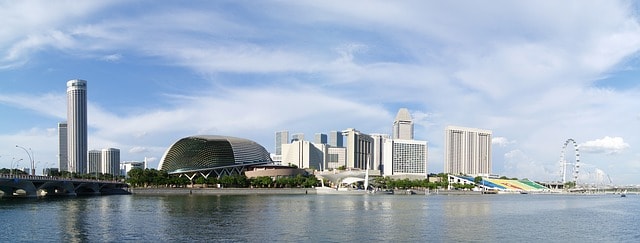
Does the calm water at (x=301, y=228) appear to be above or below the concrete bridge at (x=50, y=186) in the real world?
above

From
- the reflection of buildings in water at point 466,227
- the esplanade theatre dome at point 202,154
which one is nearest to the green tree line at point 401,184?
the esplanade theatre dome at point 202,154

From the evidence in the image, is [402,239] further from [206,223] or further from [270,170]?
[270,170]

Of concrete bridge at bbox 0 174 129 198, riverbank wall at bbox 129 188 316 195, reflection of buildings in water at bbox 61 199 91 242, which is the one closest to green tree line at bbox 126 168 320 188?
concrete bridge at bbox 0 174 129 198

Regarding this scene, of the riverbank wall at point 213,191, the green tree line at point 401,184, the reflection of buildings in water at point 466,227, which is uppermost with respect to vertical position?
the reflection of buildings in water at point 466,227

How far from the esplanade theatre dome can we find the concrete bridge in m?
33.0

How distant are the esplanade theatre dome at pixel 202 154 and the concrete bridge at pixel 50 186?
108 feet

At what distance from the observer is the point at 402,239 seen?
37.2m

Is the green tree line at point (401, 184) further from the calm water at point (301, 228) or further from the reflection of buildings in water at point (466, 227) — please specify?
the reflection of buildings in water at point (466, 227)

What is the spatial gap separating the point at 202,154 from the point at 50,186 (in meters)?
60.4

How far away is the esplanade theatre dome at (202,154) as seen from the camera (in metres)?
173

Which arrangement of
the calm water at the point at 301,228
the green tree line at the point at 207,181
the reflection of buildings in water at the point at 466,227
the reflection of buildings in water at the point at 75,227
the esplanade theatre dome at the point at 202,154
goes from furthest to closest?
the esplanade theatre dome at the point at 202,154, the green tree line at the point at 207,181, the reflection of buildings in water at the point at 466,227, the calm water at the point at 301,228, the reflection of buildings in water at the point at 75,227

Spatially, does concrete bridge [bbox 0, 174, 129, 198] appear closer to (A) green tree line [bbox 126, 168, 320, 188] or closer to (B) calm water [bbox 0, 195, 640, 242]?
(A) green tree line [bbox 126, 168, 320, 188]

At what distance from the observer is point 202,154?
17338cm

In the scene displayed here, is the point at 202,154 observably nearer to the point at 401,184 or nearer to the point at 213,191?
the point at 213,191
